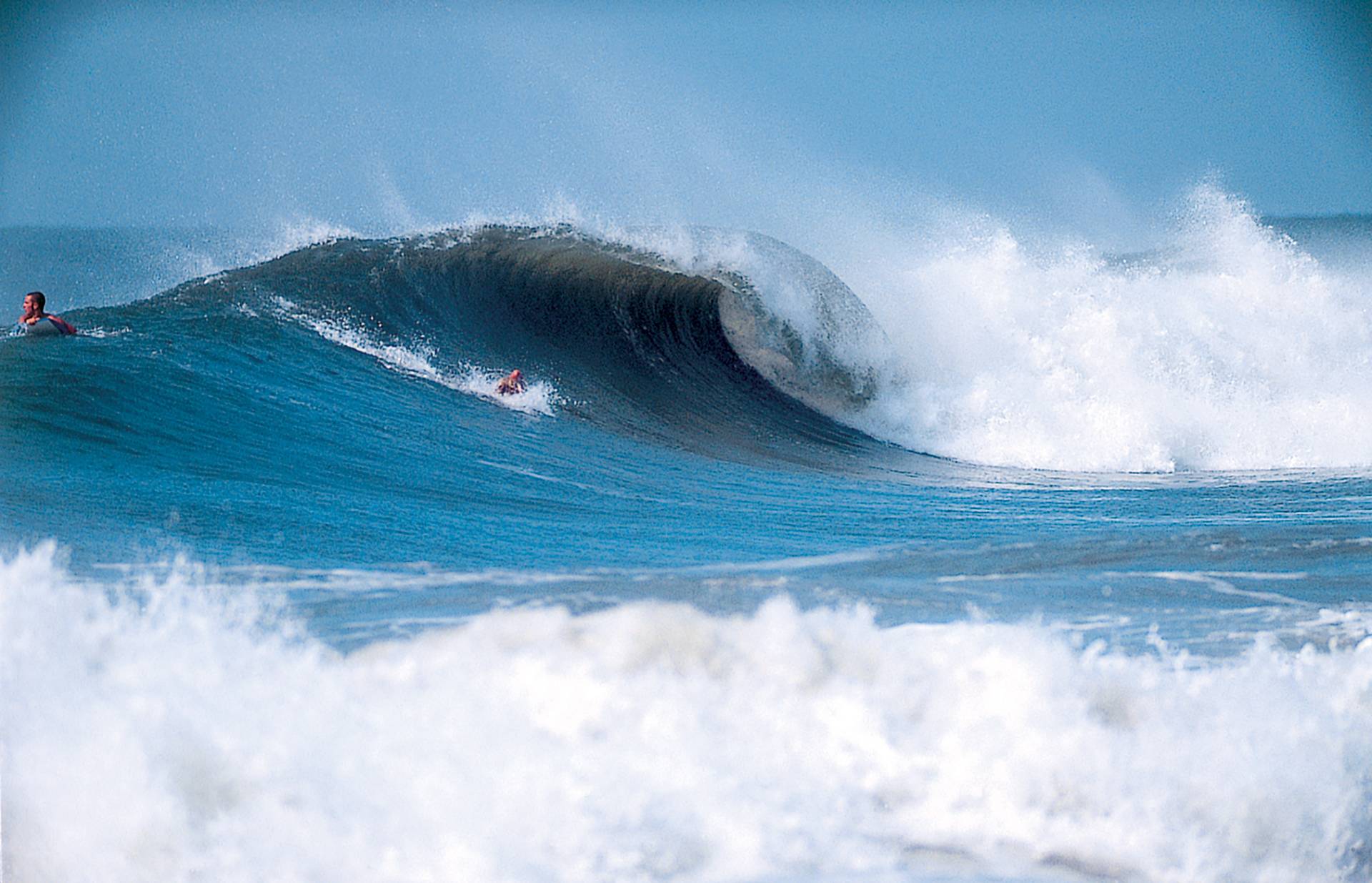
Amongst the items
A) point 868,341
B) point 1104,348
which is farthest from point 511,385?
point 1104,348

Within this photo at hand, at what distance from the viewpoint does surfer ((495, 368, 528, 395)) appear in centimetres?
826

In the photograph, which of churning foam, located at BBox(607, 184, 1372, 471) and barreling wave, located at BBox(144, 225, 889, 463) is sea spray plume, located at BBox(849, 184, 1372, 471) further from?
barreling wave, located at BBox(144, 225, 889, 463)

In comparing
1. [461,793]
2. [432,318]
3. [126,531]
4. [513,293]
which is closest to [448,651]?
[461,793]

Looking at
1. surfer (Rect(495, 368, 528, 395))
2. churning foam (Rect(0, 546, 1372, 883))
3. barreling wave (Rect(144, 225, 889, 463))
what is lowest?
churning foam (Rect(0, 546, 1372, 883))

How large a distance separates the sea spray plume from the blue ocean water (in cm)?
8

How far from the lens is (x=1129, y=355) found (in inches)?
403

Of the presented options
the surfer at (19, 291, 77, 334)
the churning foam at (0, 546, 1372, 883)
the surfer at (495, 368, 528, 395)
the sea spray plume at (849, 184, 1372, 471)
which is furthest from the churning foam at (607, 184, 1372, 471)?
the churning foam at (0, 546, 1372, 883)

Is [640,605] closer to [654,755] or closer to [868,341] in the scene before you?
[654,755]

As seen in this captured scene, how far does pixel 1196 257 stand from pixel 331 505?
1044 centimetres

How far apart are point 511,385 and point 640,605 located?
15.4 feet

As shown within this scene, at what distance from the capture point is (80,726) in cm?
291

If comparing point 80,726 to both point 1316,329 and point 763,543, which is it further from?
point 1316,329

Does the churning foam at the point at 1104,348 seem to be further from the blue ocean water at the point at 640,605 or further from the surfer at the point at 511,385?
the surfer at the point at 511,385

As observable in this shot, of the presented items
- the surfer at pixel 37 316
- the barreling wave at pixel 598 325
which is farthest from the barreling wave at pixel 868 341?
the surfer at pixel 37 316
